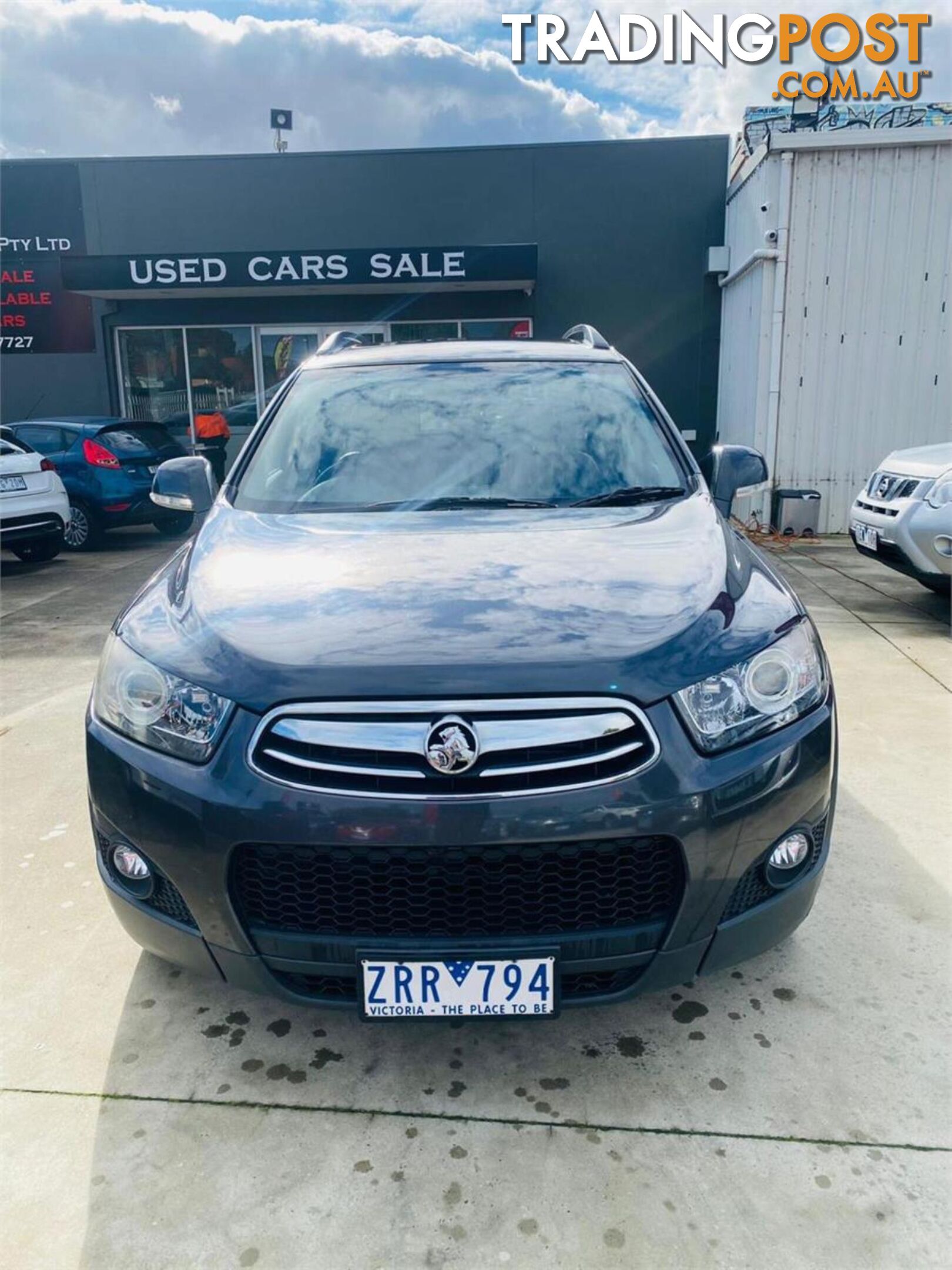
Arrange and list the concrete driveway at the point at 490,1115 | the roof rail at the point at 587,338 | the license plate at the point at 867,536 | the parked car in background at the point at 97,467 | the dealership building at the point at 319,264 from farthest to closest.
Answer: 1. the dealership building at the point at 319,264
2. the parked car in background at the point at 97,467
3. the license plate at the point at 867,536
4. the roof rail at the point at 587,338
5. the concrete driveway at the point at 490,1115

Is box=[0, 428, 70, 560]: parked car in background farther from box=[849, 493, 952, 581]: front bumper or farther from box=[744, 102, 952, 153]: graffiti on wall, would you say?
box=[744, 102, 952, 153]: graffiti on wall

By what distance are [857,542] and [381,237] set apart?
376 inches

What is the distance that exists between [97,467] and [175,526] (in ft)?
6.19

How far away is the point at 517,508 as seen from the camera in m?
2.70

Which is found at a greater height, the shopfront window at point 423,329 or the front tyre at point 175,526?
the shopfront window at point 423,329

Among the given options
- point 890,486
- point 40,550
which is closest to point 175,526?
point 40,550

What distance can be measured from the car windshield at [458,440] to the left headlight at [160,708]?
0.88 metres

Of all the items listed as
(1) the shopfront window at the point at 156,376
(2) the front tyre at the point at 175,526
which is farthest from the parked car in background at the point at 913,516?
(1) the shopfront window at the point at 156,376

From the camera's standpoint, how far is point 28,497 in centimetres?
872

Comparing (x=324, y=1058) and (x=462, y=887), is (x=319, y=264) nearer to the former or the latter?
(x=324, y=1058)

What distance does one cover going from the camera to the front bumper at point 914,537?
18.6 feet

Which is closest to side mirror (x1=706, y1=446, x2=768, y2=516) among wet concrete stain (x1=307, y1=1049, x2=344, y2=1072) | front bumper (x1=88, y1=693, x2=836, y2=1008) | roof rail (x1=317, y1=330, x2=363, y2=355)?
front bumper (x1=88, y1=693, x2=836, y2=1008)

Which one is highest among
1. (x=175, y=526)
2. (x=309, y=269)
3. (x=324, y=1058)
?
(x=309, y=269)

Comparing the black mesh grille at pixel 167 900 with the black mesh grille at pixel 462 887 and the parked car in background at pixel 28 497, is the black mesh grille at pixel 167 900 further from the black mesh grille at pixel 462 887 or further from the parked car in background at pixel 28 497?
the parked car in background at pixel 28 497
